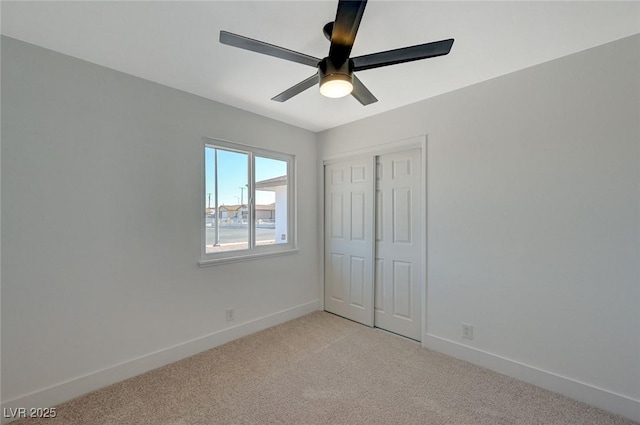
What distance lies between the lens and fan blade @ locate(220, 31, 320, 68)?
134cm

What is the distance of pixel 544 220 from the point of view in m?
2.03

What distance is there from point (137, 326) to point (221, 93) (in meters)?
2.10

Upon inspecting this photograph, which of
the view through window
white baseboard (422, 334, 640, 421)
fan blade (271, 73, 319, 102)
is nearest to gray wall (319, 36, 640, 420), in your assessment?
white baseboard (422, 334, 640, 421)

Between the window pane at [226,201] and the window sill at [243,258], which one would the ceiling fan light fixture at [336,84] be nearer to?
the window pane at [226,201]

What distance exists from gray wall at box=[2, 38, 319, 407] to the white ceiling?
300mm

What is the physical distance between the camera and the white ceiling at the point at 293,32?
1.48 meters

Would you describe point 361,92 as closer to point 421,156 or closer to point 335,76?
point 335,76

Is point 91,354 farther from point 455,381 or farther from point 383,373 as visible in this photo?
point 455,381

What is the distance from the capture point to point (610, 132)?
179 cm

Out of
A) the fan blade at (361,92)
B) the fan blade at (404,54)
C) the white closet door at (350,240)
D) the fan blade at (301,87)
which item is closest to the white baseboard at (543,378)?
the white closet door at (350,240)

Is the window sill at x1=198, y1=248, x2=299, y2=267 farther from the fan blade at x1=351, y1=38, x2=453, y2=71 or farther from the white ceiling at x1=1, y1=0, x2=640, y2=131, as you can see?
the fan blade at x1=351, y1=38, x2=453, y2=71

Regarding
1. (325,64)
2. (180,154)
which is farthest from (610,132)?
(180,154)

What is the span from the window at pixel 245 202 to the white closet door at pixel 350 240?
0.53 meters

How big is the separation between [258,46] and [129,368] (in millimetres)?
2490
